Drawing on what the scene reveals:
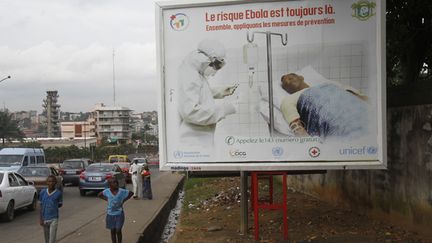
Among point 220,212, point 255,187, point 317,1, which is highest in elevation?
point 317,1

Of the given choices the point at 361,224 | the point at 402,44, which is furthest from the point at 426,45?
the point at 361,224

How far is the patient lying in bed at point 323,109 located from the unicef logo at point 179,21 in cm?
181

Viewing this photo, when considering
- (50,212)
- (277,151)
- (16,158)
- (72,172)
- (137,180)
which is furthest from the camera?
(72,172)

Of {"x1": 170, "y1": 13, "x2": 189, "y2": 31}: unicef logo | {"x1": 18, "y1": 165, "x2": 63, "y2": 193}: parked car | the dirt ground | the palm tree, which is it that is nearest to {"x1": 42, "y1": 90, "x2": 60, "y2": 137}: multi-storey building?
the palm tree

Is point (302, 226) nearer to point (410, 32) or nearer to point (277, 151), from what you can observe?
point (277, 151)

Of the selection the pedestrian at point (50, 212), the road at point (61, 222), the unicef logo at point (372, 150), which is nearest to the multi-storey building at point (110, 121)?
the road at point (61, 222)

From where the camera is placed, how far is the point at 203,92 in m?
8.59

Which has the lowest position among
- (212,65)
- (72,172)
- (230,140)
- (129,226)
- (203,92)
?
(72,172)

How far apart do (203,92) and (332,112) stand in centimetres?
207

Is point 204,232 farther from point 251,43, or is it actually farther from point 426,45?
point 426,45

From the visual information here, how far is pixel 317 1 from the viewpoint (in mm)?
8273

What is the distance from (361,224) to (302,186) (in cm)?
659

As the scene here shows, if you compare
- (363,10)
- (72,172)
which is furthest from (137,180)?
(363,10)

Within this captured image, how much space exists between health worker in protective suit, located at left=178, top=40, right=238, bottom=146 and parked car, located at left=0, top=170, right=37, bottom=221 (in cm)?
761
